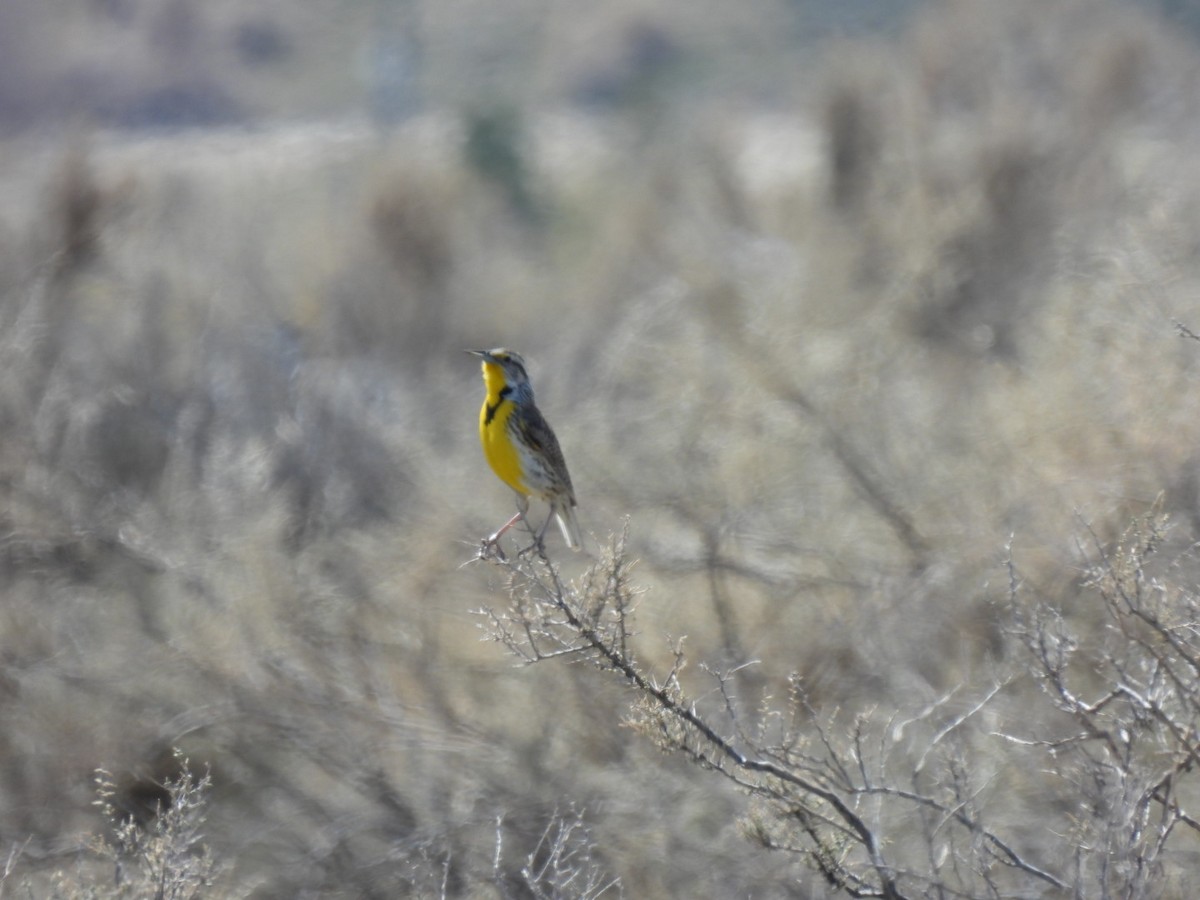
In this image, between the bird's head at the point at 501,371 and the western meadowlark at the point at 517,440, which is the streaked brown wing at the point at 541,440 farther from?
the bird's head at the point at 501,371

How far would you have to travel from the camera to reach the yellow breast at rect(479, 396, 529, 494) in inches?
253

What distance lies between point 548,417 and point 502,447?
6490mm

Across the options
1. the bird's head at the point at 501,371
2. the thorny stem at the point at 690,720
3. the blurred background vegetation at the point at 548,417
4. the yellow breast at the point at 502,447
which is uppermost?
the blurred background vegetation at the point at 548,417

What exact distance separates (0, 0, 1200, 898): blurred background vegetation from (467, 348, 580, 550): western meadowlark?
51 cm

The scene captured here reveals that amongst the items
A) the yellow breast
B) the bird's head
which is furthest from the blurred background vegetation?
the bird's head

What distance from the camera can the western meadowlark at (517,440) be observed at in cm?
643

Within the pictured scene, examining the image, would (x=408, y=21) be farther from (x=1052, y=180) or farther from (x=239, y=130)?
(x=1052, y=180)

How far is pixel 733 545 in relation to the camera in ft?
37.4

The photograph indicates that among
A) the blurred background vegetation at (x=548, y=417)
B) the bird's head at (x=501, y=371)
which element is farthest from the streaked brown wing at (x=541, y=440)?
the blurred background vegetation at (x=548, y=417)

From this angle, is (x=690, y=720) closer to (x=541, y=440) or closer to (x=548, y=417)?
(x=541, y=440)

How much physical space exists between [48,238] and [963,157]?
33.0ft

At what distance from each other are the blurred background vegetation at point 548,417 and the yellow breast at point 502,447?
1.53ft

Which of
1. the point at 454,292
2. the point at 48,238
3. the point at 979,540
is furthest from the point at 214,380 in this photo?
the point at 979,540

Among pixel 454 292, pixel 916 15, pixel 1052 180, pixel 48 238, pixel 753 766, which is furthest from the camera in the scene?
pixel 916 15
